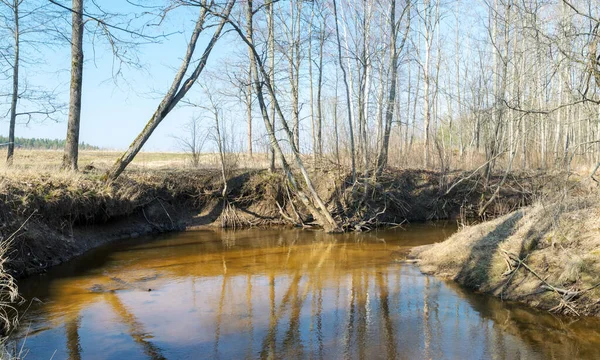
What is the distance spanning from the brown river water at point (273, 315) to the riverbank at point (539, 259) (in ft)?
1.23

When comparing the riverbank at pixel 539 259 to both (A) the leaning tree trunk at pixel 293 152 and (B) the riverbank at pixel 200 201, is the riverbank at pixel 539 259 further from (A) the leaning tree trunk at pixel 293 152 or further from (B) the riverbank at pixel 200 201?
(A) the leaning tree trunk at pixel 293 152

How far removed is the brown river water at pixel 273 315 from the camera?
6.53 meters

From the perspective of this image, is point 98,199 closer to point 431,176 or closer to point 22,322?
point 22,322

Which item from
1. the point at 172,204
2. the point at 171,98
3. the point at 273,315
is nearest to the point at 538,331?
the point at 273,315

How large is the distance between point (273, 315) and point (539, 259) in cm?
479

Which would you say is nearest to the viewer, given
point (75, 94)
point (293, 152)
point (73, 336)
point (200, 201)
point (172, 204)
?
point (73, 336)

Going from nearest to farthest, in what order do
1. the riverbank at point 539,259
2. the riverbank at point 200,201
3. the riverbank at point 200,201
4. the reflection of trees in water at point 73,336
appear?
the reflection of trees in water at point 73,336, the riverbank at point 539,259, the riverbank at point 200,201, the riverbank at point 200,201

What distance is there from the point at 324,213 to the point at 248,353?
10.5 meters

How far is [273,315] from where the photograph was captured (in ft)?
26.1

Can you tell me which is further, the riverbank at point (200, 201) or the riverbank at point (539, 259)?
the riverbank at point (200, 201)

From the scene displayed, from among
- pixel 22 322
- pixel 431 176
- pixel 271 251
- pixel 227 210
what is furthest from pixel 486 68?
pixel 22 322

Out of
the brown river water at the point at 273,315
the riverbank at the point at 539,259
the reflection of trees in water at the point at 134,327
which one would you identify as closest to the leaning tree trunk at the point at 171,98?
the brown river water at the point at 273,315

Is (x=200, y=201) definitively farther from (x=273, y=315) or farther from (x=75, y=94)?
(x=273, y=315)

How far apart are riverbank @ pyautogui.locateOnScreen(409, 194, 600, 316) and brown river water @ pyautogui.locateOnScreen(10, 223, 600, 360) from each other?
38cm
